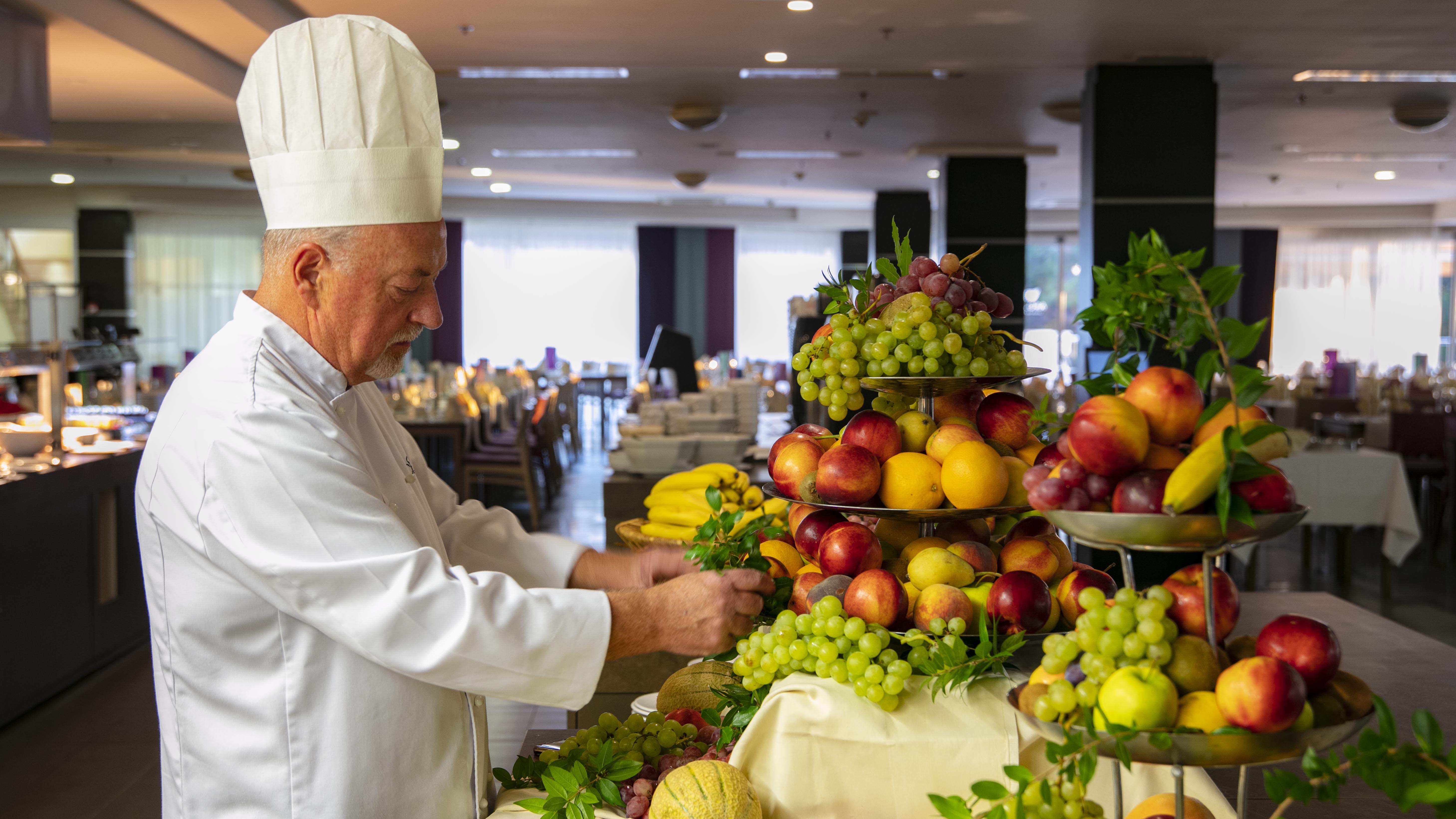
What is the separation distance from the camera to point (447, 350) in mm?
16484

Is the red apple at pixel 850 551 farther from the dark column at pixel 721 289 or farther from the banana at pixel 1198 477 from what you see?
the dark column at pixel 721 289

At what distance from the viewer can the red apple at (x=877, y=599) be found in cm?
117

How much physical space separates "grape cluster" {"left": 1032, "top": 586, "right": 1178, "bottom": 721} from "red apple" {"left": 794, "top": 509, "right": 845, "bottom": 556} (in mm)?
523

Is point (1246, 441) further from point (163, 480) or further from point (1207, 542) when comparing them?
point (163, 480)

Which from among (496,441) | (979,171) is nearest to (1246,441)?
(496,441)

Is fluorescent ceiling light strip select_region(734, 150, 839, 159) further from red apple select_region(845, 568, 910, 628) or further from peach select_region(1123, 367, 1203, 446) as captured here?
peach select_region(1123, 367, 1203, 446)

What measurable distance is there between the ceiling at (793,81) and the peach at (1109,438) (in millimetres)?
4570

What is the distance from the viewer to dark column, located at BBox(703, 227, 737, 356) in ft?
55.8

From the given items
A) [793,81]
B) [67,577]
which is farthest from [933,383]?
[793,81]

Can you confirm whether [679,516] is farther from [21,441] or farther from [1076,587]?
[21,441]

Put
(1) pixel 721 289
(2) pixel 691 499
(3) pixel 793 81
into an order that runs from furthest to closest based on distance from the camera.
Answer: (1) pixel 721 289 → (3) pixel 793 81 → (2) pixel 691 499

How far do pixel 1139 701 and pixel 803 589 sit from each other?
21.6 inches

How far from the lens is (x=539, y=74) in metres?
6.55

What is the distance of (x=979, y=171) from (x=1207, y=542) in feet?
31.2
